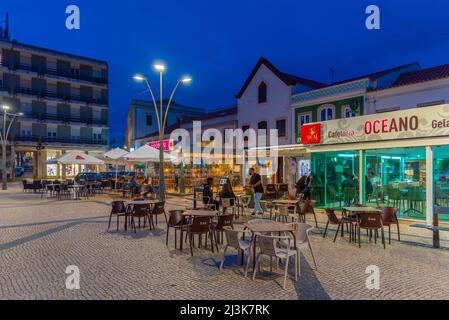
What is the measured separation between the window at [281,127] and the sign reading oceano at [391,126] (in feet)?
30.2

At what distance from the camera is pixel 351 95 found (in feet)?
60.2

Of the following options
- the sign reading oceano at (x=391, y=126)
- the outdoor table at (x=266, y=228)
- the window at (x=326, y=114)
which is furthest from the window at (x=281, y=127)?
the outdoor table at (x=266, y=228)

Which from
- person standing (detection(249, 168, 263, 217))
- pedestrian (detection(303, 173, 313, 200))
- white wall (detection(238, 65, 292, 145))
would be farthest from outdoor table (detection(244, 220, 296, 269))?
white wall (detection(238, 65, 292, 145))

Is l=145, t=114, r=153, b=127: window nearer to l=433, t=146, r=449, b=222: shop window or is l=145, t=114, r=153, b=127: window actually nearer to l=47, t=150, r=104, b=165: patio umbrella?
l=47, t=150, r=104, b=165: patio umbrella

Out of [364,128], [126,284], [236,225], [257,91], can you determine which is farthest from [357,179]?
[257,91]

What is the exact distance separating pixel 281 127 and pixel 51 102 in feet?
106

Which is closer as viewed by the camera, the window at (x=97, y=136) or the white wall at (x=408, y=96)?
the white wall at (x=408, y=96)

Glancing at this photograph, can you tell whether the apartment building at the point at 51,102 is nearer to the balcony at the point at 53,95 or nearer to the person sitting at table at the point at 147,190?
the balcony at the point at 53,95

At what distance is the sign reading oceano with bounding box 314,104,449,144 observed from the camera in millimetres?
9719

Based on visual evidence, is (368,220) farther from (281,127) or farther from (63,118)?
(63,118)

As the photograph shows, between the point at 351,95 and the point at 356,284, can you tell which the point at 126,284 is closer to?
the point at 356,284

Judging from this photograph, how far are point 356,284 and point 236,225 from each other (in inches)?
209

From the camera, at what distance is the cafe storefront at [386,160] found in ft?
33.0

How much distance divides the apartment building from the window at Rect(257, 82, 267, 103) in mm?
23831
